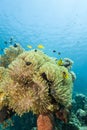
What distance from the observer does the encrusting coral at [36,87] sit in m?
4.84

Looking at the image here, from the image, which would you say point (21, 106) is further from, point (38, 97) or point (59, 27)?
point (59, 27)

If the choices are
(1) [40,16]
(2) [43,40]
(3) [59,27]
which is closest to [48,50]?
(2) [43,40]

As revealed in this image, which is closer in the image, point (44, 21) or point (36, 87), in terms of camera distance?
point (36, 87)

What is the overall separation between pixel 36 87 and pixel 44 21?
125ft

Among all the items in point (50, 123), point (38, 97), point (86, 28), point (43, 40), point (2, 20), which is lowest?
point (50, 123)

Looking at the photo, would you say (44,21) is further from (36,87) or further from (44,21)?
(36,87)

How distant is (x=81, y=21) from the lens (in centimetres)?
4181

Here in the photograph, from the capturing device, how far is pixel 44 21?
41.7 m

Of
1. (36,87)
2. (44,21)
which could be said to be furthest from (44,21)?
(36,87)

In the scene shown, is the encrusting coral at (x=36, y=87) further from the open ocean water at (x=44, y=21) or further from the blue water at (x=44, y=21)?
the blue water at (x=44, y=21)

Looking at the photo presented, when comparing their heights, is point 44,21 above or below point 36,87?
above

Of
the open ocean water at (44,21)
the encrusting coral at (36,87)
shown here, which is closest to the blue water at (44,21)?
the open ocean water at (44,21)

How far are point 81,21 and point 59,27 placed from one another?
4902 mm

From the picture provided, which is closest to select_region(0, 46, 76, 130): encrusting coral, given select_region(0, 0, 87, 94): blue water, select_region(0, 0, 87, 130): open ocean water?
select_region(0, 0, 87, 130): open ocean water
